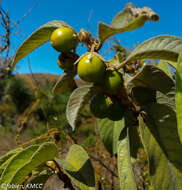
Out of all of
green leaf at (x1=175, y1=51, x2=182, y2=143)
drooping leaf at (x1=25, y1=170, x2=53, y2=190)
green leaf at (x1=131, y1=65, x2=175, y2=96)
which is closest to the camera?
green leaf at (x1=175, y1=51, x2=182, y2=143)

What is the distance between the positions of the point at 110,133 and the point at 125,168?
16cm

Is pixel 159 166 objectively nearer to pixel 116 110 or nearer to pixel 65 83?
pixel 116 110

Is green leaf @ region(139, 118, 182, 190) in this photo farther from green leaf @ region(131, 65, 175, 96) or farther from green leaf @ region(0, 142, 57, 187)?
green leaf @ region(0, 142, 57, 187)

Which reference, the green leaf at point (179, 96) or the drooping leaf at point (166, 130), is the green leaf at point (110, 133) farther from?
the green leaf at point (179, 96)

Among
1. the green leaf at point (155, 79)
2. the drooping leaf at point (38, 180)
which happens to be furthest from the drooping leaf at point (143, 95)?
the drooping leaf at point (38, 180)

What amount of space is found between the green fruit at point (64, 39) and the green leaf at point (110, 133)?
0.91 feet

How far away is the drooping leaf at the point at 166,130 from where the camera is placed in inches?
16.4

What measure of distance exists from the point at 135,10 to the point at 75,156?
42 centimetres

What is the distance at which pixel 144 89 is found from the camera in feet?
1.49

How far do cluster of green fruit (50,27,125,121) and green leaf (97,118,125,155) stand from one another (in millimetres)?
110

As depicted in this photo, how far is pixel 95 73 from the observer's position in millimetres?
402

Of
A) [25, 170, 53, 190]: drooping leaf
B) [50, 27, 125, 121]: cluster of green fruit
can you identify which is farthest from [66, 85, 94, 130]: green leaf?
[25, 170, 53, 190]: drooping leaf

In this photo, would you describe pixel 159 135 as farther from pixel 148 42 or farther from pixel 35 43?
pixel 35 43

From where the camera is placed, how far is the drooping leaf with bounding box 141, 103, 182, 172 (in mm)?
417
